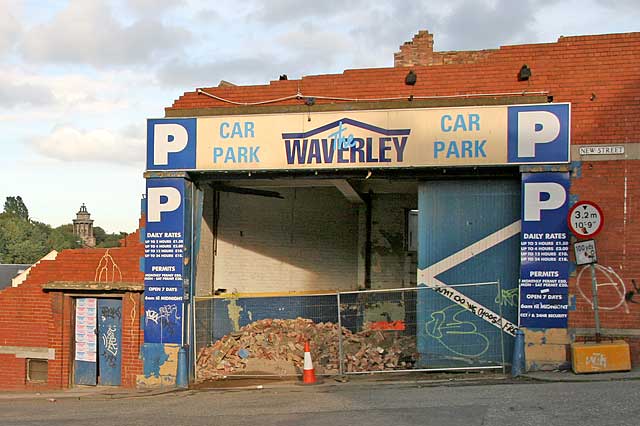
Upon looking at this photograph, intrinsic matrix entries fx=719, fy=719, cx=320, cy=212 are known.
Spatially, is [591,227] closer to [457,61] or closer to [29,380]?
[457,61]

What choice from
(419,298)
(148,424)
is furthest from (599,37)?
(148,424)

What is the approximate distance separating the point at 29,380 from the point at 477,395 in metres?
10.5

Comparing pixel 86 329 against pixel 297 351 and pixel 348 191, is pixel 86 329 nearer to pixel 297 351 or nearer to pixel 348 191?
pixel 297 351

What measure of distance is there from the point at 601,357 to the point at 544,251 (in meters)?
2.18

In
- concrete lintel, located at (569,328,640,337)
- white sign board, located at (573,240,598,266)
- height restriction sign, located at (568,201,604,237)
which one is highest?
height restriction sign, located at (568,201,604,237)

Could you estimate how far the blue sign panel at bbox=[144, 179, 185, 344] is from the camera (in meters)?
15.3

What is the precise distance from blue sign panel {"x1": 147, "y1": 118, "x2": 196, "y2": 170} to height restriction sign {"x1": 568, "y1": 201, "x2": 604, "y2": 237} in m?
7.72

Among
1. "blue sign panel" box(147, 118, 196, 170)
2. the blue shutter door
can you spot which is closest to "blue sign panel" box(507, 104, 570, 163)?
the blue shutter door

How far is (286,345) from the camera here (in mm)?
16547

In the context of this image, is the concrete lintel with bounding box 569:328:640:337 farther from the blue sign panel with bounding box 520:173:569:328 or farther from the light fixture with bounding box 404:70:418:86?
the light fixture with bounding box 404:70:418:86

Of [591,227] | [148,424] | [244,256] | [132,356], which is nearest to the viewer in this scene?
[148,424]

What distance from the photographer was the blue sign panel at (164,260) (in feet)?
50.2

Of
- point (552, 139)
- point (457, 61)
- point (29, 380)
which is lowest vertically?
point (29, 380)

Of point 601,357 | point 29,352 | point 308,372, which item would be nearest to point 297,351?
point 308,372
